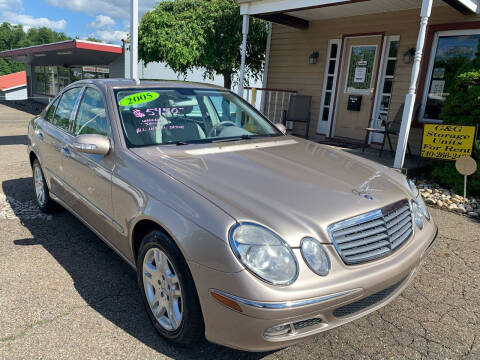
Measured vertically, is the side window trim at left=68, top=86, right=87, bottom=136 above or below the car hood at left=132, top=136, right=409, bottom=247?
above

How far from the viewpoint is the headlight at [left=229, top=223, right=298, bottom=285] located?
6.01 feet

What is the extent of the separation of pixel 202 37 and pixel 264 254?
11291 millimetres

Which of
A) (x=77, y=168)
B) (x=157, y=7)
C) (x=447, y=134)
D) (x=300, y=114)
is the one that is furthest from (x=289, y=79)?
(x=77, y=168)

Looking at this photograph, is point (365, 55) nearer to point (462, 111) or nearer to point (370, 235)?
point (462, 111)

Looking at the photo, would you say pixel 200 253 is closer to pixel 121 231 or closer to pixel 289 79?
pixel 121 231

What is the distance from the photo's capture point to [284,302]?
178 centimetres

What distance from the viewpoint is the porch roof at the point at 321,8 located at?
6.79 meters

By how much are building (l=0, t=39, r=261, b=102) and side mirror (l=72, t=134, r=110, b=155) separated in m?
8.65

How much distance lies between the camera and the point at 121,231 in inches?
106

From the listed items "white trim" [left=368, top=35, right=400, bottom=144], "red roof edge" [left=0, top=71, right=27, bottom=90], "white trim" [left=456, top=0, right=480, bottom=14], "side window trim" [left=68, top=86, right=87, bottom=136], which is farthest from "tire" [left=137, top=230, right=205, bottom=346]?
"red roof edge" [left=0, top=71, right=27, bottom=90]

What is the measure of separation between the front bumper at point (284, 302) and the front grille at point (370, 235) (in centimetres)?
5

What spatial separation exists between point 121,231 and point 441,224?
3.90m

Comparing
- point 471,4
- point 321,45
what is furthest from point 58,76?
point 471,4

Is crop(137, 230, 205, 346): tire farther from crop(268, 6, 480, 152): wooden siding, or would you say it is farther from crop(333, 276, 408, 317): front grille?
crop(268, 6, 480, 152): wooden siding
